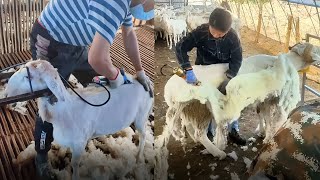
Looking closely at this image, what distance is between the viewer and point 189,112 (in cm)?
97

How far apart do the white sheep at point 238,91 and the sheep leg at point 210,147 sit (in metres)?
0.04

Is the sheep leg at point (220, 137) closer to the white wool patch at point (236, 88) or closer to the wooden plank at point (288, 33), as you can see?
the white wool patch at point (236, 88)

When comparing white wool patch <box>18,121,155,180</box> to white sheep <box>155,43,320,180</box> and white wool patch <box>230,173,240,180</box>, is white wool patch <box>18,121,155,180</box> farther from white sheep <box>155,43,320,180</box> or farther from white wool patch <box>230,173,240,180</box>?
white wool patch <box>230,173,240,180</box>

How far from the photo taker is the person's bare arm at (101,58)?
0.68 meters

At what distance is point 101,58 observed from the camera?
0.70m

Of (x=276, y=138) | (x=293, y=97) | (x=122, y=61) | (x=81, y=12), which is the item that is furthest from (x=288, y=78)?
(x=81, y=12)

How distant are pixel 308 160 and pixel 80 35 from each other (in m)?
0.56

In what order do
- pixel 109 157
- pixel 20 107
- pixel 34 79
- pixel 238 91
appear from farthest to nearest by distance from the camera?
pixel 238 91
pixel 109 157
pixel 20 107
pixel 34 79

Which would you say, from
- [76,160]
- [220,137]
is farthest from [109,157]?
[220,137]

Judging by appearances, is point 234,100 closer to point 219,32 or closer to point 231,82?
point 231,82

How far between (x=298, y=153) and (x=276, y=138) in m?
0.08

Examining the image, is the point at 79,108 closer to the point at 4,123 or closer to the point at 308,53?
the point at 4,123

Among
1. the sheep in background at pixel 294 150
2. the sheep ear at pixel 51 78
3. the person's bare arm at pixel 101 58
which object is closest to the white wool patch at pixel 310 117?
the sheep in background at pixel 294 150

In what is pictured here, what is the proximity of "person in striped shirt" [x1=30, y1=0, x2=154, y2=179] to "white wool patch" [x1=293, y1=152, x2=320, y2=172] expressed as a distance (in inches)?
17.5
